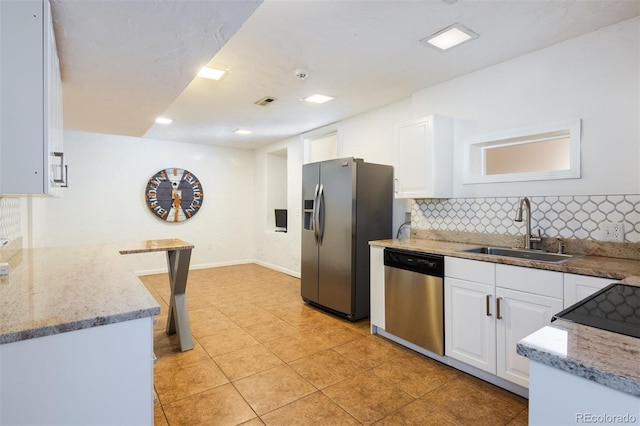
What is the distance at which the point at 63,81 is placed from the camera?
6.86 feet

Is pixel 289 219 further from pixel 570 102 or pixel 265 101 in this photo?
pixel 570 102

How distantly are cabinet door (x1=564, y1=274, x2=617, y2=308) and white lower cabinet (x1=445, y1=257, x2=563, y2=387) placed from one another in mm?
34

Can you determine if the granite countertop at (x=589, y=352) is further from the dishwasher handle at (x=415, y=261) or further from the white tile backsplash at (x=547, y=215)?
the white tile backsplash at (x=547, y=215)

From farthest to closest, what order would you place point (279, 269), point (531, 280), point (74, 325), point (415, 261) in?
point (279, 269) → point (415, 261) → point (531, 280) → point (74, 325)

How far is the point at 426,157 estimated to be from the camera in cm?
289

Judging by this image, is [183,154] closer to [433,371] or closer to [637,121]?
[433,371]

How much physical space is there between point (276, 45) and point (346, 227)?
183 centimetres

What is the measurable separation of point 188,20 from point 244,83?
5.50 ft

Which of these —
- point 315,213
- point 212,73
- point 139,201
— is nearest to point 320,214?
point 315,213

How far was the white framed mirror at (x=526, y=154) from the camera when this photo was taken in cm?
229

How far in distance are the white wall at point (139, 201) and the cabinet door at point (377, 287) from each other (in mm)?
3575

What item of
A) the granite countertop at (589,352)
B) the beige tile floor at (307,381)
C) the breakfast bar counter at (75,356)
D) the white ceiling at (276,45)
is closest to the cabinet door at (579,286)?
the beige tile floor at (307,381)

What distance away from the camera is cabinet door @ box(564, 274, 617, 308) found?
166 centimetres

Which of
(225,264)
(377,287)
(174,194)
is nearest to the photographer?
(377,287)
